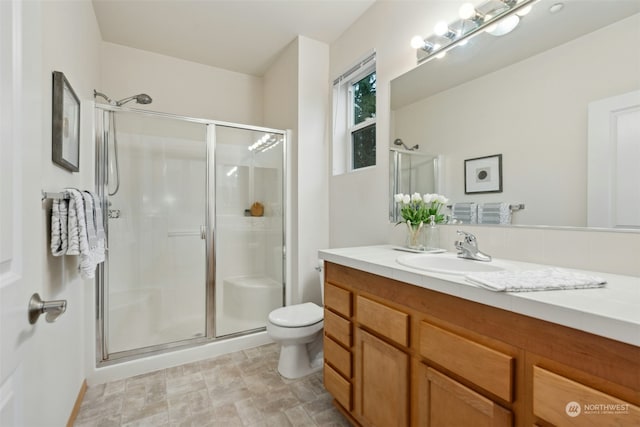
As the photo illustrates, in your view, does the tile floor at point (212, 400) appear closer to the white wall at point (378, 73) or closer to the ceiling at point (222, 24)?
the white wall at point (378, 73)

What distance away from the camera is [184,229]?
242 cm

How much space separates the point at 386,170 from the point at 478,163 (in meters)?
0.64

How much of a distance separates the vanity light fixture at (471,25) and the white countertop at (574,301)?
3.80ft

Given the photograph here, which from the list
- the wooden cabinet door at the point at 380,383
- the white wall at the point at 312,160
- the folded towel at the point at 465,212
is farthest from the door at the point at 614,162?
the white wall at the point at 312,160

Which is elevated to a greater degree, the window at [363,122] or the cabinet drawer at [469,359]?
the window at [363,122]

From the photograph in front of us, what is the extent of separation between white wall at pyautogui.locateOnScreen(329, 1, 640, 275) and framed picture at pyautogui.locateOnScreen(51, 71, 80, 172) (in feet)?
5.75

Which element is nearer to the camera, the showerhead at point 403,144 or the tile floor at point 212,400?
the tile floor at point 212,400

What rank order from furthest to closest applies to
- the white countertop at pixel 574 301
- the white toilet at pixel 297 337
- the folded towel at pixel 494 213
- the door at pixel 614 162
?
the white toilet at pixel 297 337
the folded towel at pixel 494 213
the door at pixel 614 162
the white countertop at pixel 574 301

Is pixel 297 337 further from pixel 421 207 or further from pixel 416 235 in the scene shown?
pixel 421 207

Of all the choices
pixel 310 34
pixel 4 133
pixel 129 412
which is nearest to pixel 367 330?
pixel 4 133

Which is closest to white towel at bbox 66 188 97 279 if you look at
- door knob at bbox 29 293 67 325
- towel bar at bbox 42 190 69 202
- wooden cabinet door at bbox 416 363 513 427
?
towel bar at bbox 42 190 69 202

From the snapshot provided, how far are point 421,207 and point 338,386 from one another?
3.53ft

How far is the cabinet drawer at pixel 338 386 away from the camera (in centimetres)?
145

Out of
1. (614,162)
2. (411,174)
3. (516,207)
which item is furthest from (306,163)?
(614,162)
